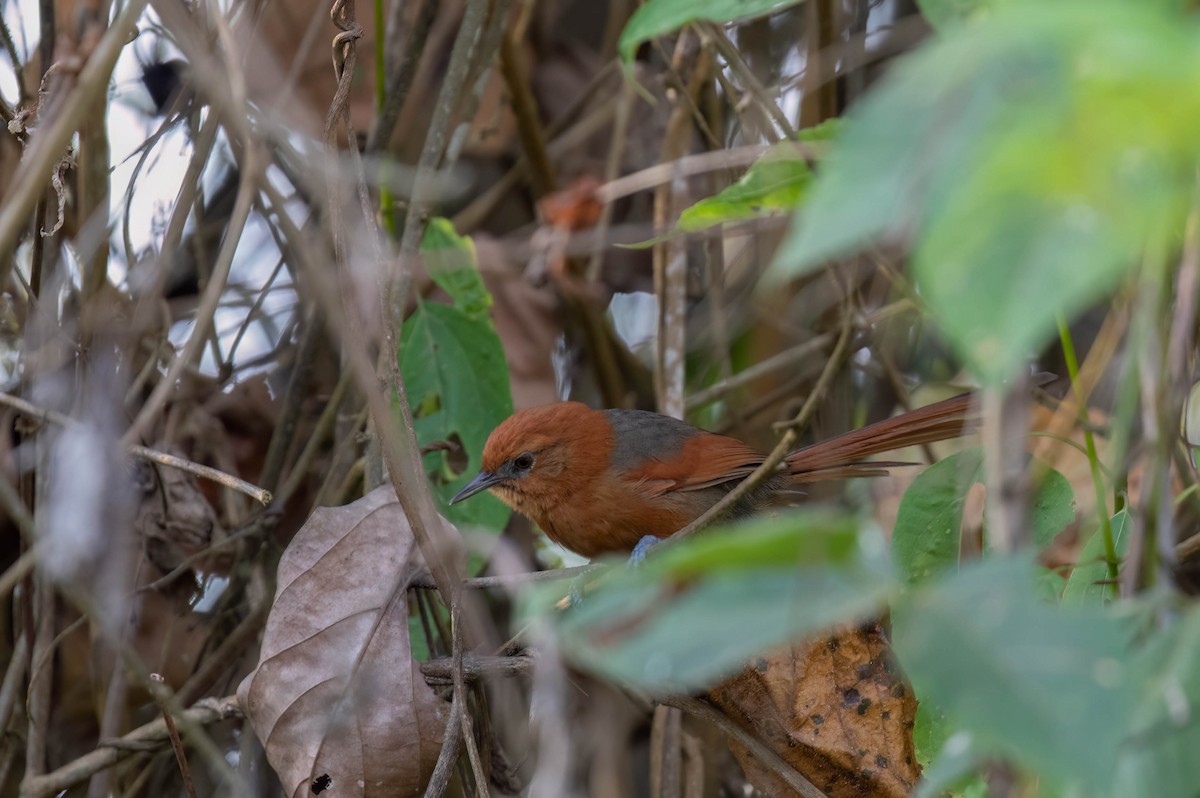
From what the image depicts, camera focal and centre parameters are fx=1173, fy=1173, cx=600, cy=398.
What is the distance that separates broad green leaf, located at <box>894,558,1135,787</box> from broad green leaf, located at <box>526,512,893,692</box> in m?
0.06

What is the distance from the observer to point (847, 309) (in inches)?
115

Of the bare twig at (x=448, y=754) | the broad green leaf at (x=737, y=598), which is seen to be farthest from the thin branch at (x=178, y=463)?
the broad green leaf at (x=737, y=598)

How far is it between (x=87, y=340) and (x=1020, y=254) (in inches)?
110

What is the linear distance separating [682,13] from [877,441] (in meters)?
1.89

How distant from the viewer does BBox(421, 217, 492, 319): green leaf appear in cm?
316

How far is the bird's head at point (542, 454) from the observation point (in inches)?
135

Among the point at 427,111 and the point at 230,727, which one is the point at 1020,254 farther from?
the point at 427,111

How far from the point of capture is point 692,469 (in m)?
3.62

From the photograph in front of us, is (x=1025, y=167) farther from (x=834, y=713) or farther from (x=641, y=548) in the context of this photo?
(x=641, y=548)

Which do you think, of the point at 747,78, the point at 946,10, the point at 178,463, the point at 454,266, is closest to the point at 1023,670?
the point at 946,10

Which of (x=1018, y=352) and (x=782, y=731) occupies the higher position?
(x=1018, y=352)

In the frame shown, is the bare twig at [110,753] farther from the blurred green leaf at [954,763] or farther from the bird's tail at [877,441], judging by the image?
the blurred green leaf at [954,763]

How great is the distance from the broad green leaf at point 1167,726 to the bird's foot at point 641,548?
219cm

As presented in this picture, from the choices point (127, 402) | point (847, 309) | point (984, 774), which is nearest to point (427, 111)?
point (127, 402)
